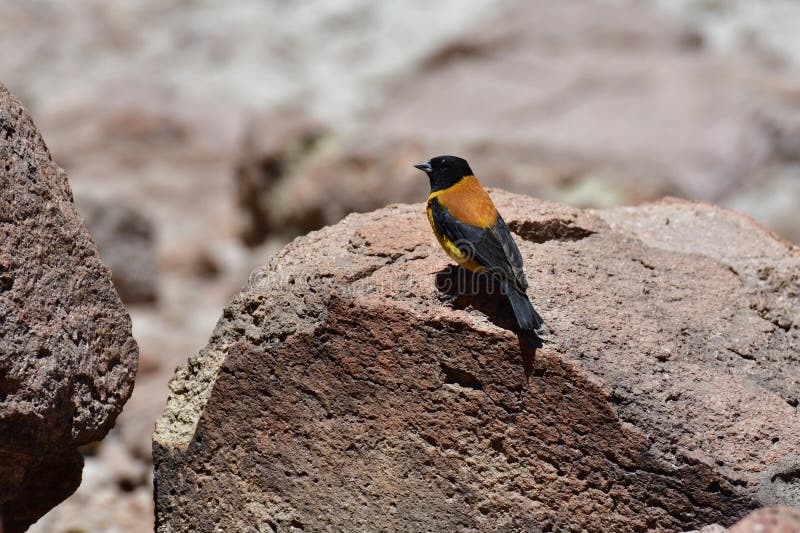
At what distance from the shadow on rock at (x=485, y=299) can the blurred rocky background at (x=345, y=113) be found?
3.67 meters

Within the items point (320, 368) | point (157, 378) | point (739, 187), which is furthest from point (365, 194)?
point (320, 368)

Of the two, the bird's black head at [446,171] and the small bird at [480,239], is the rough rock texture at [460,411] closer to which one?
the small bird at [480,239]

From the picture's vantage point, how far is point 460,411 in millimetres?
3453

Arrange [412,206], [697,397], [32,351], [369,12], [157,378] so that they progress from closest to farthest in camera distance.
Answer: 1. [32,351]
2. [697,397]
3. [412,206]
4. [157,378]
5. [369,12]

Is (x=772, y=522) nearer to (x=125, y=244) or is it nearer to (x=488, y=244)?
(x=488, y=244)

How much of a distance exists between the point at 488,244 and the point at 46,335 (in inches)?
59.3

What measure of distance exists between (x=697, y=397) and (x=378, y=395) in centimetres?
104

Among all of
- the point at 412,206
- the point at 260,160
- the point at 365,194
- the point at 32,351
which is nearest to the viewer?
the point at 32,351

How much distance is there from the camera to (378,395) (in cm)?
350

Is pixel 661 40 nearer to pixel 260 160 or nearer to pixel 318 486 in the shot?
pixel 260 160

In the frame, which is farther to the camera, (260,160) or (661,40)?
(661,40)

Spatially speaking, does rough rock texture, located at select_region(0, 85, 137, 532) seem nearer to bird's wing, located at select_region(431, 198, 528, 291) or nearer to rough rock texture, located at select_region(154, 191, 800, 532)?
rough rock texture, located at select_region(154, 191, 800, 532)

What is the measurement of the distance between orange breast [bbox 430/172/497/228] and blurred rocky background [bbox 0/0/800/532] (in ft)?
11.4

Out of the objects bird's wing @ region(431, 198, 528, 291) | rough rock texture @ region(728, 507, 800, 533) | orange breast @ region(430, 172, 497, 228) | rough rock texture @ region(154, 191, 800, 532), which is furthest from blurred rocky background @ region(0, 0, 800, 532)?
rough rock texture @ region(728, 507, 800, 533)
